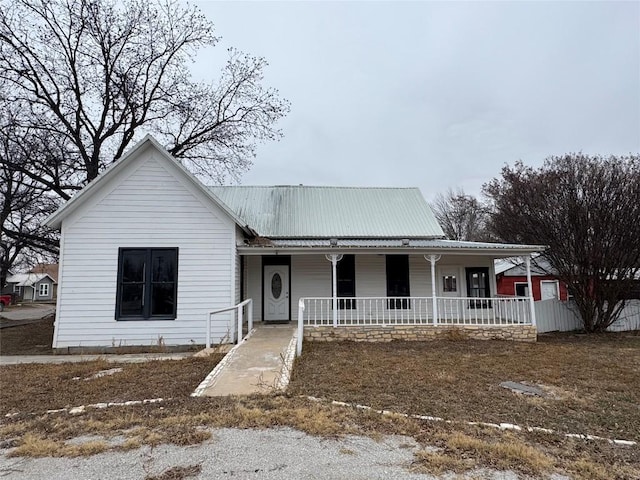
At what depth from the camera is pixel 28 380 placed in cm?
715

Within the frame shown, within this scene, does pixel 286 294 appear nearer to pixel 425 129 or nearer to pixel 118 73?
pixel 118 73

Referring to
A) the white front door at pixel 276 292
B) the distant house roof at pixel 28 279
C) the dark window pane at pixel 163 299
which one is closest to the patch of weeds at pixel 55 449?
the dark window pane at pixel 163 299

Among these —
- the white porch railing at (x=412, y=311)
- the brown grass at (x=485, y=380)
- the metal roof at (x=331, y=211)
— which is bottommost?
the brown grass at (x=485, y=380)

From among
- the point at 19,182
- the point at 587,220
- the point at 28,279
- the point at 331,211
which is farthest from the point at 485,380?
the point at 28,279

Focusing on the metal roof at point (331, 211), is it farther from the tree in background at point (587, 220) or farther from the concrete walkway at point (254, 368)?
the concrete walkway at point (254, 368)

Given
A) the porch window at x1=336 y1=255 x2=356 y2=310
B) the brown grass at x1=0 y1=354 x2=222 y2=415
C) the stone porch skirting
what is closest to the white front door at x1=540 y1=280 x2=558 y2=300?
the stone porch skirting

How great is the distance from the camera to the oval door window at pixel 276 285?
44.9 feet

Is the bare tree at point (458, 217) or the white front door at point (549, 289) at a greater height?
the bare tree at point (458, 217)

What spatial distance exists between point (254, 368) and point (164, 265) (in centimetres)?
494

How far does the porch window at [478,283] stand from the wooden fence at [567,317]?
269 cm

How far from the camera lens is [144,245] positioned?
10.5 meters

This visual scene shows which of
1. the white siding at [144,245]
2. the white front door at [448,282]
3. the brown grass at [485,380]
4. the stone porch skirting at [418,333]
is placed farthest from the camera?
the white front door at [448,282]

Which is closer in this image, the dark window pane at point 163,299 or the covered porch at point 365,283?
the dark window pane at point 163,299

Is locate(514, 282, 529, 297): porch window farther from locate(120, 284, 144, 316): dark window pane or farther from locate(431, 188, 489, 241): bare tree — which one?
locate(120, 284, 144, 316): dark window pane
